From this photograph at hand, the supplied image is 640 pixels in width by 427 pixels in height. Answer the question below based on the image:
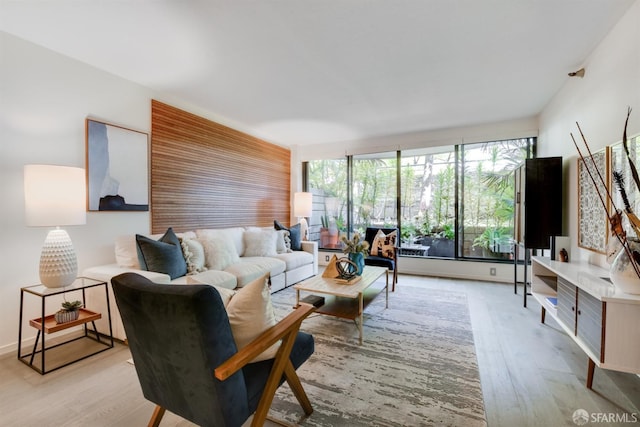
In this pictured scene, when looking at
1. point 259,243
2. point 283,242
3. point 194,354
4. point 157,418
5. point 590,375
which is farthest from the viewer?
point 283,242

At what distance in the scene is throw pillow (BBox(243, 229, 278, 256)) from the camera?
400 centimetres

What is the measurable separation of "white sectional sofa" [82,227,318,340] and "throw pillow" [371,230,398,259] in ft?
3.47

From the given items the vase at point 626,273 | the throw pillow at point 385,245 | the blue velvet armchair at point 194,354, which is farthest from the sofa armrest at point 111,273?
the vase at point 626,273

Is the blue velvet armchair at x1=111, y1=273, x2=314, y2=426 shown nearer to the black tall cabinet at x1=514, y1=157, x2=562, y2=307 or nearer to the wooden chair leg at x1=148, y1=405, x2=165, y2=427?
the wooden chair leg at x1=148, y1=405, x2=165, y2=427

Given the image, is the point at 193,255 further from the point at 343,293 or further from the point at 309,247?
the point at 309,247

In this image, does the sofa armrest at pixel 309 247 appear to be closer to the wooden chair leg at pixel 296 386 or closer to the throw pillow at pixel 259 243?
the throw pillow at pixel 259 243

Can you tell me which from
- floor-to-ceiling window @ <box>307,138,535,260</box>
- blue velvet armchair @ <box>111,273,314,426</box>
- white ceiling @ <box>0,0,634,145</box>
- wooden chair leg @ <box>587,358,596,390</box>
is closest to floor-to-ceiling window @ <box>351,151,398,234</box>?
floor-to-ceiling window @ <box>307,138,535,260</box>

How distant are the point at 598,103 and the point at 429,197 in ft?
8.74

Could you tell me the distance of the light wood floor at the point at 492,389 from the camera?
1562mm

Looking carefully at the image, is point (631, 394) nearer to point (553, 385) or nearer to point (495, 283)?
point (553, 385)

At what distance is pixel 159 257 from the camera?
2547 mm

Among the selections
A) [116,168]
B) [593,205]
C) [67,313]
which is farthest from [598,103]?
[67,313]

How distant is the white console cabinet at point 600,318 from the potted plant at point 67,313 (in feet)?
11.5

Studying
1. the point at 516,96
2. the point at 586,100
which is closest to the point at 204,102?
the point at 516,96
